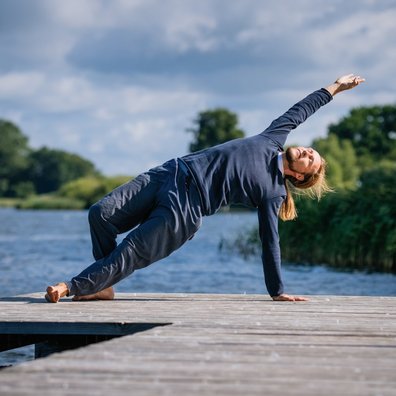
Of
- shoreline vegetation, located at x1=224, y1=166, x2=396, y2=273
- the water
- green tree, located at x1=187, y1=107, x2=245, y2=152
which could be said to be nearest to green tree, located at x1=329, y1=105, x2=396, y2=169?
green tree, located at x1=187, y1=107, x2=245, y2=152

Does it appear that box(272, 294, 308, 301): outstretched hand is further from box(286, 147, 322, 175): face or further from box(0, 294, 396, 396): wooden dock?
box(286, 147, 322, 175): face

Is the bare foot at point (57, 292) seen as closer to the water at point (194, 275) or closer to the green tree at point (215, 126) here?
the water at point (194, 275)

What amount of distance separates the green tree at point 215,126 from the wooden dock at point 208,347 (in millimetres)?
94190

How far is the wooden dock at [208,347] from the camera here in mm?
3488

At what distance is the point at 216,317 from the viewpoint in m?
5.46

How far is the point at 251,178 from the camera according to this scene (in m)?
6.17

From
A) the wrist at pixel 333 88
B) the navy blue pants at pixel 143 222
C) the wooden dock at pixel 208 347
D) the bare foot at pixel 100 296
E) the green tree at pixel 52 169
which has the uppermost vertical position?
the green tree at pixel 52 169

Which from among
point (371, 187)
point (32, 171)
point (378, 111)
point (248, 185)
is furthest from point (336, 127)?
point (248, 185)

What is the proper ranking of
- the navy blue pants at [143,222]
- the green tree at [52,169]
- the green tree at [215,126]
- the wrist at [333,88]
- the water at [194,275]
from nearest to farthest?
1. the navy blue pants at [143,222]
2. the wrist at [333,88]
3. the water at [194,275]
4. the green tree at [215,126]
5. the green tree at [52,169]

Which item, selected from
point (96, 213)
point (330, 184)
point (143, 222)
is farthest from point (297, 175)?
point (330, 184)

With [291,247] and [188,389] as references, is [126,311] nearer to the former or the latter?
[188,389]

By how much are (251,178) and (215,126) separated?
9685cm

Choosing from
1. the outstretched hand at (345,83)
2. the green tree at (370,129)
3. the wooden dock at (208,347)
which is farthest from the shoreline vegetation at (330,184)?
the wooden dock at (208,347)

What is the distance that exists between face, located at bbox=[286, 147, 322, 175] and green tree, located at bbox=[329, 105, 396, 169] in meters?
79.5
